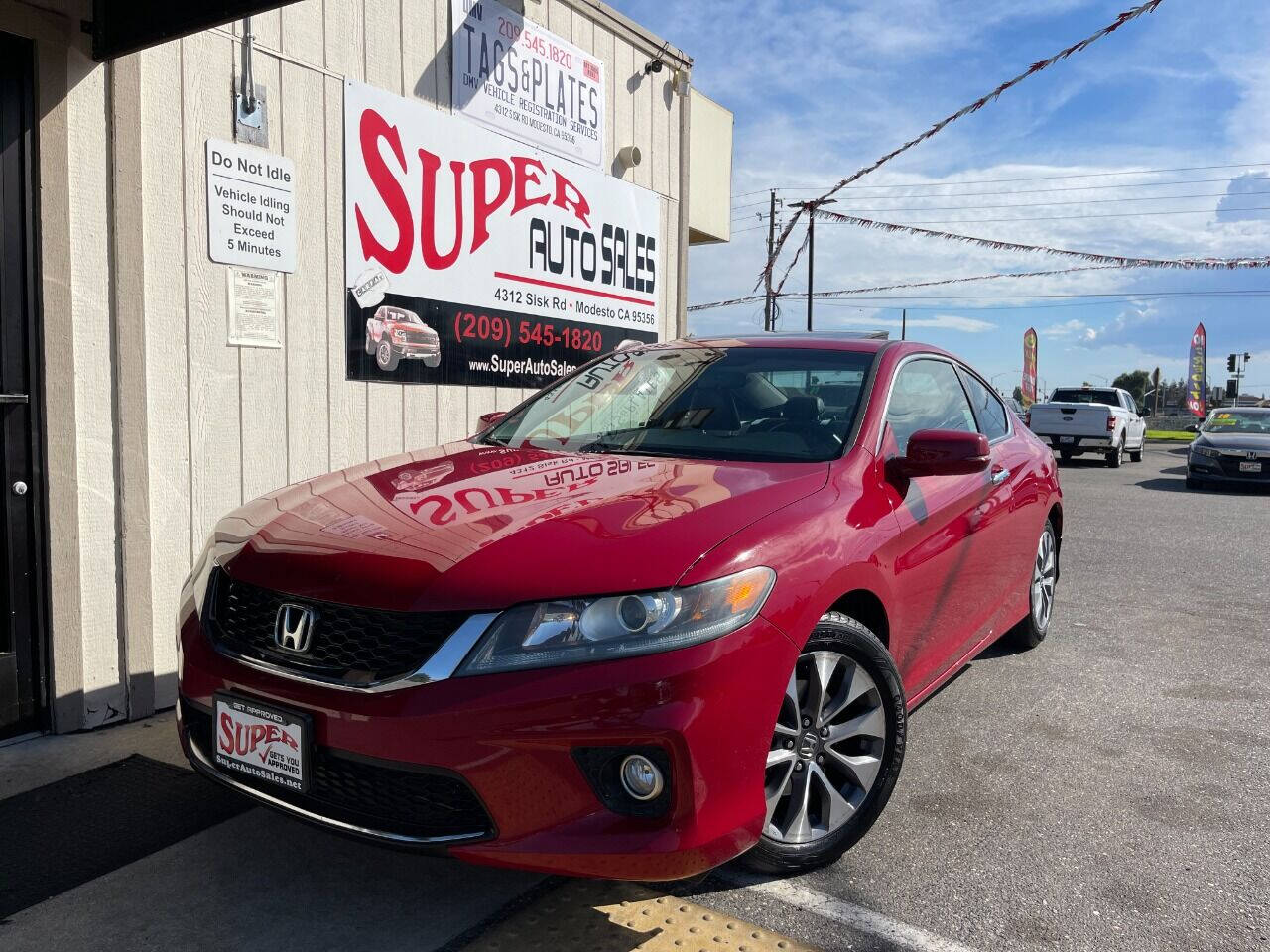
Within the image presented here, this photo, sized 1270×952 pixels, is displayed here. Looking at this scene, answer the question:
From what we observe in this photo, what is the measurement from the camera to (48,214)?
3.63 metres

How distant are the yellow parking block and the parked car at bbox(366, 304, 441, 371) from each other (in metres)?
3.31

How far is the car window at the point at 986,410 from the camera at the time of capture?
4418mm

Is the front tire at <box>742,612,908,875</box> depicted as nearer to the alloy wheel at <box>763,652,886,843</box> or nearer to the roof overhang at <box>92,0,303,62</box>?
the alloy wheel at <box>763,652,886,843</box>

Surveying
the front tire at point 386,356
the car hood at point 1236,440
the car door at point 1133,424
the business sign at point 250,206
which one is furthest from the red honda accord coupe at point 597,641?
the car door at point 1133,424

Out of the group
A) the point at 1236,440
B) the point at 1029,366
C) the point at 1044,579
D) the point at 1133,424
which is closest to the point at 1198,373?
the point at 1029,366

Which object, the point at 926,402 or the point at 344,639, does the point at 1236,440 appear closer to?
the point at 926,402

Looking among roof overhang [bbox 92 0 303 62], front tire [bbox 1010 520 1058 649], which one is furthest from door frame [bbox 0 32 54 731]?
front tire [bbox 1010 520 1058 649]

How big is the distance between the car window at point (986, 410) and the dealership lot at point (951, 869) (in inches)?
46.2

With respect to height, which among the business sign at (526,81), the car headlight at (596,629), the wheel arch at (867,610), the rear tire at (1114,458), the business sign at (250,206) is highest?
the business sign at (526,81)

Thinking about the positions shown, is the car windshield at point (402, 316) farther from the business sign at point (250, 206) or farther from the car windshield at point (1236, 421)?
the car windshield at point (1236, 421)

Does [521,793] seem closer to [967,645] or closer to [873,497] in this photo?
[873,497]

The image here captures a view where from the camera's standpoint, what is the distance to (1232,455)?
47.2ft

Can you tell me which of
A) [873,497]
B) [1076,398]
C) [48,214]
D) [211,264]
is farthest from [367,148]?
[1076,398]

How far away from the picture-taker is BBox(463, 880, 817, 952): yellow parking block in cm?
238
